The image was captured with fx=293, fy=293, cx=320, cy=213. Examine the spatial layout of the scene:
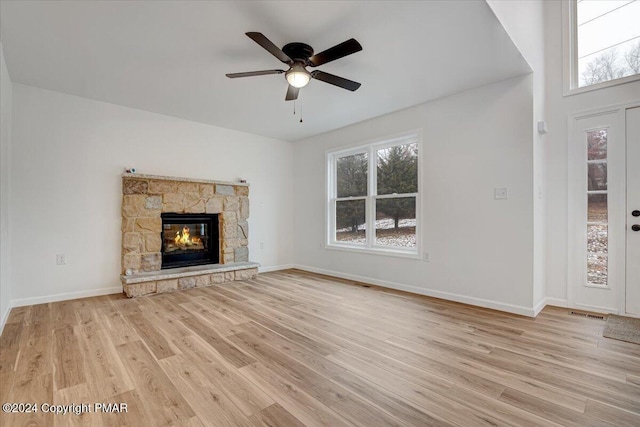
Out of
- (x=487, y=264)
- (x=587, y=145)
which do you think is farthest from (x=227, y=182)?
(x=587, y=145)

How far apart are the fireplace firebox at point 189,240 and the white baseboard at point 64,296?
70 cm

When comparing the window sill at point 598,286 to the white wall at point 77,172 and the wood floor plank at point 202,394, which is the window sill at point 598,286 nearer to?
the wood floor plank at point 202,394

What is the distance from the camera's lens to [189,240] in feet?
15.9

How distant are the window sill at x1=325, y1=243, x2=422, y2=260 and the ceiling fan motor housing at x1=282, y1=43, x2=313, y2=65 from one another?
9.27 feet

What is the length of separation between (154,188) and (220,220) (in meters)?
1.16

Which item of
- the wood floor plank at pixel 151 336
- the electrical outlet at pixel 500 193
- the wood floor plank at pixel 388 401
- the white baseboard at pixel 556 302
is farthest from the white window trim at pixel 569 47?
the wood floor plank at pixel 151 336

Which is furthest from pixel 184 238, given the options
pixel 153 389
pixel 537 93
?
pixel 537 93

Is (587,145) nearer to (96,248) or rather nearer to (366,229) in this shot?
(366,229)

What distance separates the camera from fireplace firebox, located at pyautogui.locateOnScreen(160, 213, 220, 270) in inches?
179

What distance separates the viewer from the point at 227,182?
16.6ft

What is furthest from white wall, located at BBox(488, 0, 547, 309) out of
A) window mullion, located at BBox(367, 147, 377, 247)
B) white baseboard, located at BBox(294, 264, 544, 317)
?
window mullion, located at BBox(367, 147, 377, 247)

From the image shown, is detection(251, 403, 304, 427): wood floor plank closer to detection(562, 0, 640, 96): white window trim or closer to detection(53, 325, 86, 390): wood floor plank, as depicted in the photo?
detection(53, 325, 86, 390): wood floor plank

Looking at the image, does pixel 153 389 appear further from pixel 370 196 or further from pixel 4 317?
pixel 370 196

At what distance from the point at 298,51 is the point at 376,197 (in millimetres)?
2619
